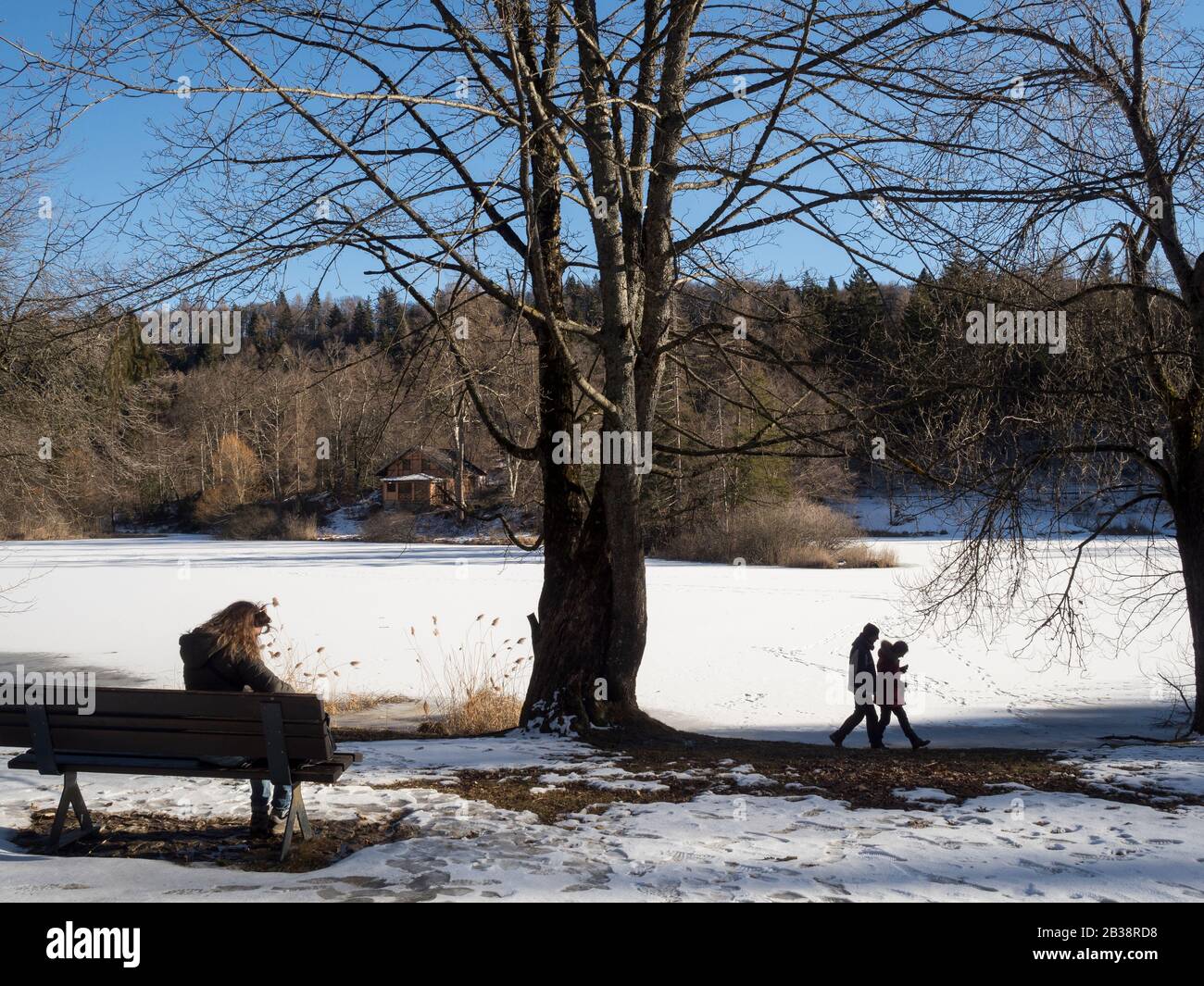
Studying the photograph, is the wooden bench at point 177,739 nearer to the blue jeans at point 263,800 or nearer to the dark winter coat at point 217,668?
the blue jeans at point 263,800

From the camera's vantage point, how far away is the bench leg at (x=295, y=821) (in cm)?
519

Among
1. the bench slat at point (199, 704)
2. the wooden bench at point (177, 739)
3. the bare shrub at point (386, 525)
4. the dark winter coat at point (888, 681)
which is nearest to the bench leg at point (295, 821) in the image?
the wooden bench at point (177, 739)

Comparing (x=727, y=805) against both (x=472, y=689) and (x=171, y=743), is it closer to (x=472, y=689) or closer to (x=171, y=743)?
(x=171, y=743)

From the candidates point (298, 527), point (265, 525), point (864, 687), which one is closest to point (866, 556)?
point (864, 687)

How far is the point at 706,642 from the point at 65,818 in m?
15.2

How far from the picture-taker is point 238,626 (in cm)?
578

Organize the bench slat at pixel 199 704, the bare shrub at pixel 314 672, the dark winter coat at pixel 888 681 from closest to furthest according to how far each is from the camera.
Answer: the bench slat at pixel 199 704 < the dark winter coat at pixel 888 681 < the bare shrub at pixel 314 672

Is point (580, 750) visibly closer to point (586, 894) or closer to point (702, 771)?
point (702, 771)

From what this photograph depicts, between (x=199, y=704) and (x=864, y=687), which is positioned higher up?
(x=199, y=704)

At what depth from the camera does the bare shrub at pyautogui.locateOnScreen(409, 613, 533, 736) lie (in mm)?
12773

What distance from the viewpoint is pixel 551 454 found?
34.0ft

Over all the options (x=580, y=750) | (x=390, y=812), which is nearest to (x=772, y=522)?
(x=580, y=750)

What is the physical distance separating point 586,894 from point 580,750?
3.97 metres

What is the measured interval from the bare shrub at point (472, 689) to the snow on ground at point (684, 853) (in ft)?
15.6
